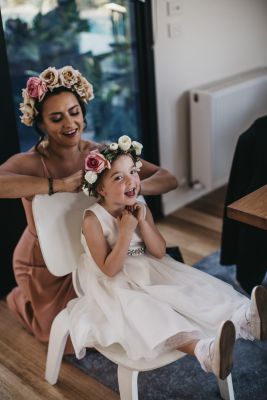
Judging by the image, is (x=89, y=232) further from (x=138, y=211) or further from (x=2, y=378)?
(x=2, y=378)

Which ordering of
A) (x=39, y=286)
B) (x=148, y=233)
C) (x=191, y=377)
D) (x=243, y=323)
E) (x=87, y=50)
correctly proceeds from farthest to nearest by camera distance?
(x=87, y=50) → (x=39, y=286) → (x=191, y=377) → (x=148, y=233) → (x=243, y=323)

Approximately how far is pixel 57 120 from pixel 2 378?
1.03 meters

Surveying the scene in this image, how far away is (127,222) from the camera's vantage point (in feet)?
5.95

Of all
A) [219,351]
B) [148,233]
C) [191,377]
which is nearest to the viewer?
[219,351]

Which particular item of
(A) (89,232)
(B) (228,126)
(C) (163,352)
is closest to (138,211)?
(A) (89,232)

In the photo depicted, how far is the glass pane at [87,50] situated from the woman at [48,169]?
2.06 feet

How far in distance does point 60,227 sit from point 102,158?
327 mm

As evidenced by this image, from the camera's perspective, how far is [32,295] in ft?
7.59

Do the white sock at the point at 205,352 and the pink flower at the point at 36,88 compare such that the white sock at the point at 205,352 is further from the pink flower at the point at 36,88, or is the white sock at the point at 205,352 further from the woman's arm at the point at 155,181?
the pink flower at the point at 36,88

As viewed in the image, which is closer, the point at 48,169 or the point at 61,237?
the point at 61,237

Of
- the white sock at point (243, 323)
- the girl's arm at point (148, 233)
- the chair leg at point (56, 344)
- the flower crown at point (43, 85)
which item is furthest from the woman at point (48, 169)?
the white sock at point (243, 323)

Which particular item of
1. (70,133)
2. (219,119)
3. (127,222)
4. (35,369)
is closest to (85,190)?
(127,222)

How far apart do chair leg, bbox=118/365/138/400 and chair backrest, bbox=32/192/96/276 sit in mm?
435

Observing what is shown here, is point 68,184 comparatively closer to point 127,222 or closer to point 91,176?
point 91,176
